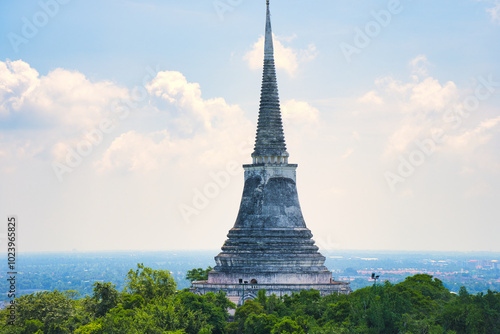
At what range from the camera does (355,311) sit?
149 ft

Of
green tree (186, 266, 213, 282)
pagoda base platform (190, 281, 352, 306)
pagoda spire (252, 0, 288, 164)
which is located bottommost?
pagoda base platform (190, 281, 352, 306)

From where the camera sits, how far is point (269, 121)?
60.2m

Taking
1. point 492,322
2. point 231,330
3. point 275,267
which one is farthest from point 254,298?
point 492,322

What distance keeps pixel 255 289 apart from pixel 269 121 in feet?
37.1

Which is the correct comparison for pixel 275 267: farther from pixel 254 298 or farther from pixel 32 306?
pixel 32 306

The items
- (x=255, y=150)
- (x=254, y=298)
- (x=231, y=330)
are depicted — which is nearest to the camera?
(x=231, y=330)

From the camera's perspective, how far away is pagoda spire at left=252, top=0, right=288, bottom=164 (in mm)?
59625

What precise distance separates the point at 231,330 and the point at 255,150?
53.3 feet

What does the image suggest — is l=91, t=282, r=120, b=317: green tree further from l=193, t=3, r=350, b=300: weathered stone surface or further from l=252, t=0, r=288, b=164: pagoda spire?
l=252, t=0, r=288, b=164: pagoda spire

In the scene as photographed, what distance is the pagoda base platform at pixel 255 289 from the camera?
5478 cm

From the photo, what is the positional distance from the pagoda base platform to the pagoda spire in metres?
8.57

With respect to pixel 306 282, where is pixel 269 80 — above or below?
above

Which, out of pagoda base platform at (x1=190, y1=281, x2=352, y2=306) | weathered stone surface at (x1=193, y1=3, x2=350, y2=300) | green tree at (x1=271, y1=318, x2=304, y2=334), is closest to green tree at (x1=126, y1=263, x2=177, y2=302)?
pagoda base platform at (x1=190, y1=281, x2=352, y2=306)

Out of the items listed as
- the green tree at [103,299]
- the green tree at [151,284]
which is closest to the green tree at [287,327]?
the green tree at [151,284]
